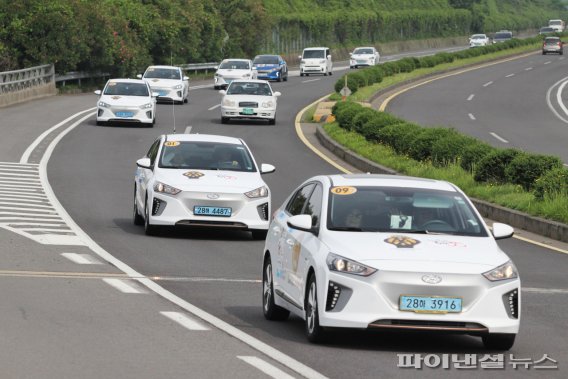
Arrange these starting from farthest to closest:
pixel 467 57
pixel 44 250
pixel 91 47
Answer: pixel 467 57 → pixel 91 47 → pixel 44 250

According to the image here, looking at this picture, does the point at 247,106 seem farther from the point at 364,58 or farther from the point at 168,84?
the point at 364,58

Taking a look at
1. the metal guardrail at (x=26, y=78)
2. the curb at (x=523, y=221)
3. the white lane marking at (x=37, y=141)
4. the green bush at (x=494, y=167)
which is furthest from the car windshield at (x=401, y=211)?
the metal guardrail at (x=26, y=78)

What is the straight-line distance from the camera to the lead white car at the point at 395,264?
35.7ft

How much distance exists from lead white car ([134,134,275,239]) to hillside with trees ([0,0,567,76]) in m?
39.1

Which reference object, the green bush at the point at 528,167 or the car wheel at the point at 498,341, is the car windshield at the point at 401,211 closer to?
the car wheel at the point at 498,341

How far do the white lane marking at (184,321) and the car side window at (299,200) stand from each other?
4.44ft

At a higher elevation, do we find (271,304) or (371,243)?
(371,243)

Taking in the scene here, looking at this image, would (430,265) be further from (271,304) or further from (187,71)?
(187,71)

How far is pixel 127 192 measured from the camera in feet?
88.2

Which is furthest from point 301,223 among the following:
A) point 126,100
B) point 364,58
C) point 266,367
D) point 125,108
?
point 364,58

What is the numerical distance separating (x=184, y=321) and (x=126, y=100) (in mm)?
32897

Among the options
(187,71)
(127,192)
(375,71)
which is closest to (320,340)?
(127,192)

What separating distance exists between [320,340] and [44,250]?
24.6ft

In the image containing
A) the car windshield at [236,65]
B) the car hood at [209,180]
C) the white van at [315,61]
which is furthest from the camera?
the white van at [315,61]
